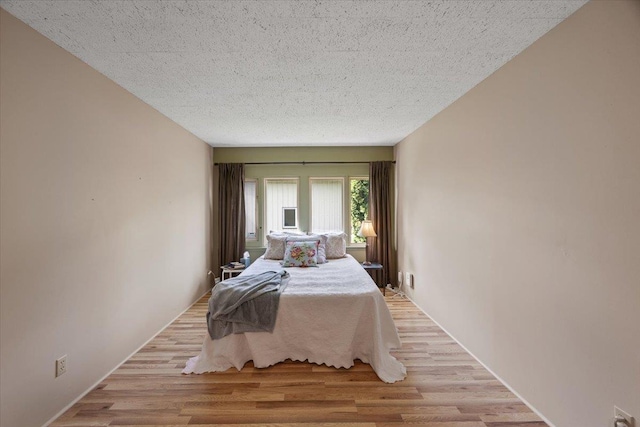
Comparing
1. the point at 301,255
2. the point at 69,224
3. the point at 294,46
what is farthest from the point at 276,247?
the point at 294,46

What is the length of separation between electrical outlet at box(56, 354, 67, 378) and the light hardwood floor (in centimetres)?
27

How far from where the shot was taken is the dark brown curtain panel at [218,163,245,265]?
469 centimetres

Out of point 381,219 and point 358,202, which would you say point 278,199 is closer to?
point 358,202

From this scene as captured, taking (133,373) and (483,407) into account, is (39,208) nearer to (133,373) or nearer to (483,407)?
(133,373)

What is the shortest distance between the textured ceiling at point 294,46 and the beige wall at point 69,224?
27 cm

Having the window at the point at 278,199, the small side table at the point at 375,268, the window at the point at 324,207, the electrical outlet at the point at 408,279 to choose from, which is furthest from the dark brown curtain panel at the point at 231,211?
the electrical outlet at the point at 408,279

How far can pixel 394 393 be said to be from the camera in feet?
6.66

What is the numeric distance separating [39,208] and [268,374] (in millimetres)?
1940

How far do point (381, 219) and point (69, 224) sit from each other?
3.94 m

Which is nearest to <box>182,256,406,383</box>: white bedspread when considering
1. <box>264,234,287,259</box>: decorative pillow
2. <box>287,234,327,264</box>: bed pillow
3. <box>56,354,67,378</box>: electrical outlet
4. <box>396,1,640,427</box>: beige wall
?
<box>56,354,67,378</box>: electrical outlet

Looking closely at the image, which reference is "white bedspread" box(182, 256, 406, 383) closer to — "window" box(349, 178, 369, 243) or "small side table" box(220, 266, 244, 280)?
"small side table" box(220, 266, 244, 280)

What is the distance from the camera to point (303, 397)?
78.5 inches

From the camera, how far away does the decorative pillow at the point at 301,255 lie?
144 inches

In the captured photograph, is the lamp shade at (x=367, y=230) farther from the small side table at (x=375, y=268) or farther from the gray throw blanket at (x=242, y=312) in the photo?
the gray throw blanket at (x=242, y=312)
